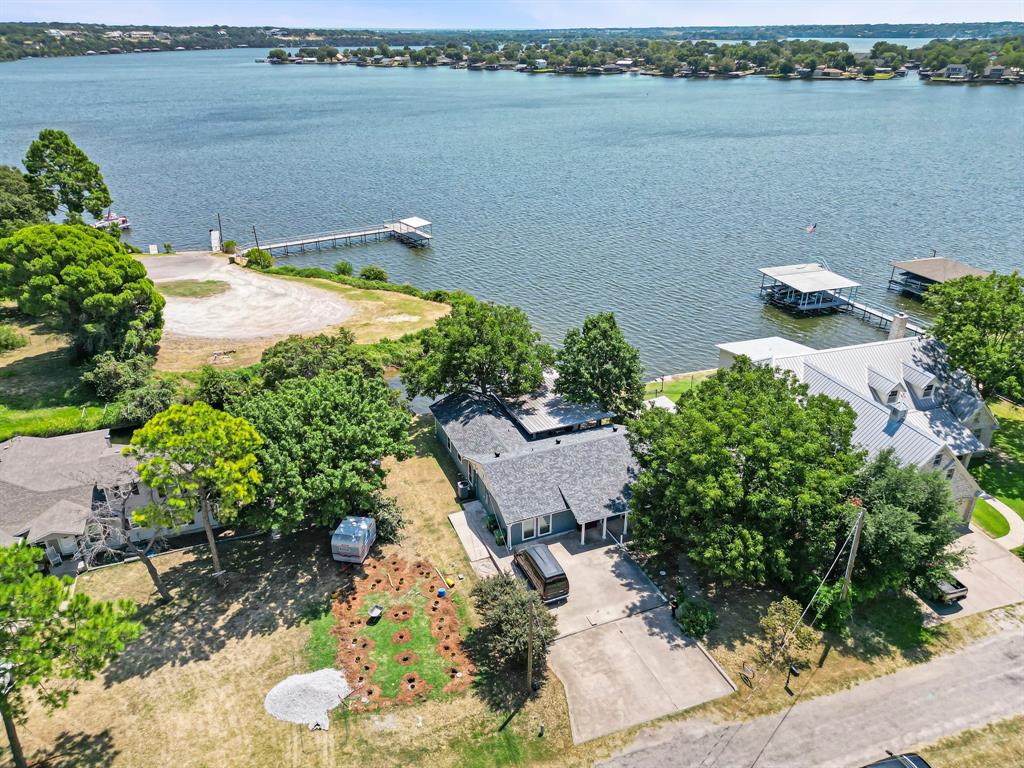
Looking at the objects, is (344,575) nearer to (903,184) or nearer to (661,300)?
(661,300)

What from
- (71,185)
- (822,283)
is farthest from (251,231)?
(822,283)

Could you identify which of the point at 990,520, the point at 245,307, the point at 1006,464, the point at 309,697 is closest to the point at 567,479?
the point at 309,697

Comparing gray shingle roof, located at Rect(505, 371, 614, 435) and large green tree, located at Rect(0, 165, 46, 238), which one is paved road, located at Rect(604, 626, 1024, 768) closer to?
gray shingle roof, located at Rect(505, 371, 614, 435)

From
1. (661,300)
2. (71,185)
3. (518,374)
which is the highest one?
(71,185)

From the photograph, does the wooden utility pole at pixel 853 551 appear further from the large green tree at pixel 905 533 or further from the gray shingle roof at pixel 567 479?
the gray shingle roof at pixel 567 479

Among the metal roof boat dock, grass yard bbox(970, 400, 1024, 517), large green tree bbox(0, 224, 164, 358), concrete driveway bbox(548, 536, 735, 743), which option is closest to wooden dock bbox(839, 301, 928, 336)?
the metal roof boat dock

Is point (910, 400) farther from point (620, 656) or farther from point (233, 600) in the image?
point (233, 600)
